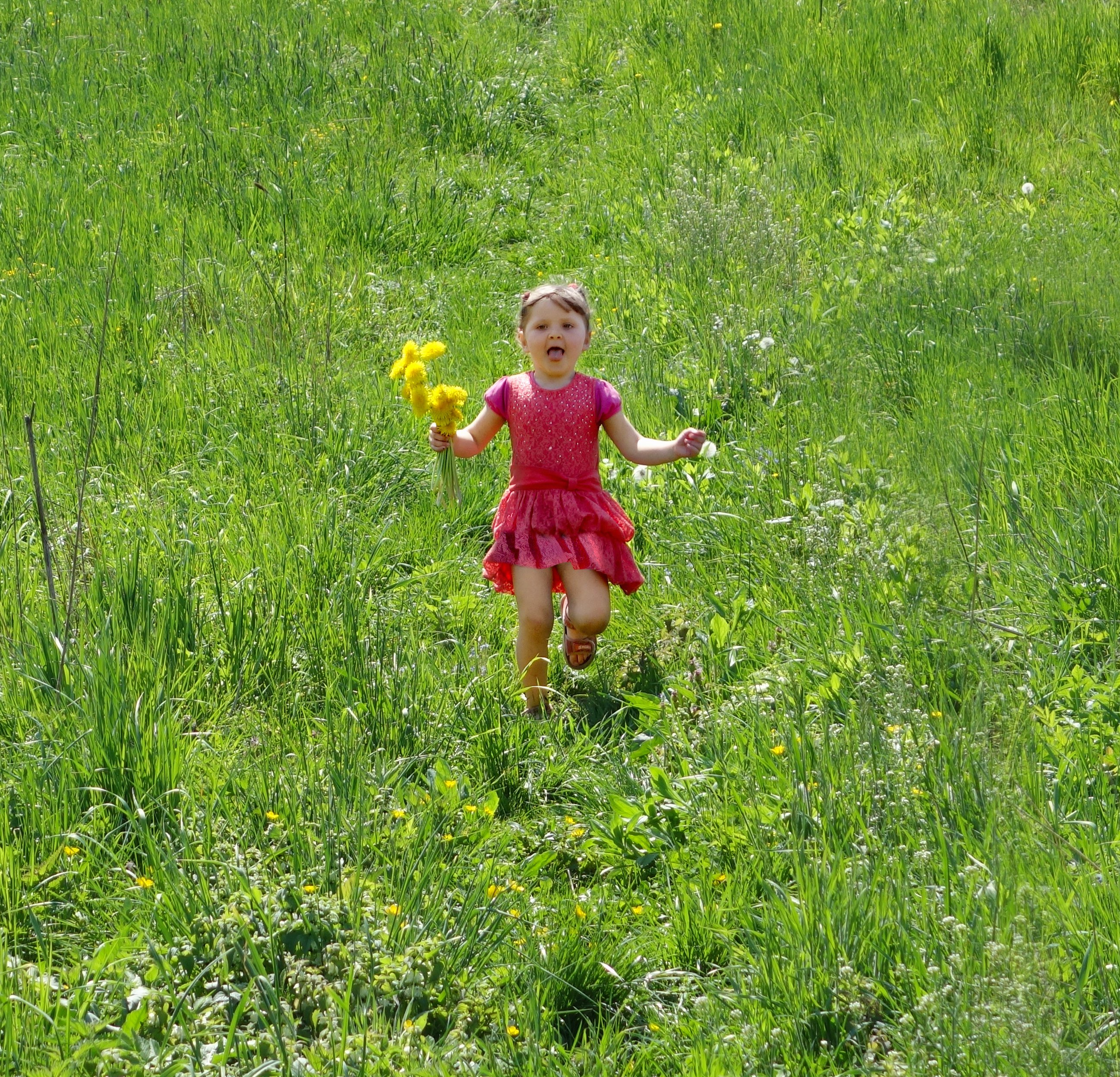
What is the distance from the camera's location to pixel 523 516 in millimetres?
3791

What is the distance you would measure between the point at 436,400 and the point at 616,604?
0.94 metres

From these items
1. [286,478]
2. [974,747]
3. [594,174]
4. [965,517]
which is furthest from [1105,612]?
[594,174]

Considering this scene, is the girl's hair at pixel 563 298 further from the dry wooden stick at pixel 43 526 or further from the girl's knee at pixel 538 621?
the dry wooden stick at pixel 43 526

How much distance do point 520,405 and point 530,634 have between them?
2.37 feet

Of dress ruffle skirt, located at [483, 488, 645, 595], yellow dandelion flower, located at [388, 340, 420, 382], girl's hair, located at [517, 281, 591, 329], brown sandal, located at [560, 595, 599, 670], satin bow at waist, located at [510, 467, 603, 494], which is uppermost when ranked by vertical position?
girl's hair, located at [517, 281, 591, 329]

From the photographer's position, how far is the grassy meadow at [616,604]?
2229mm

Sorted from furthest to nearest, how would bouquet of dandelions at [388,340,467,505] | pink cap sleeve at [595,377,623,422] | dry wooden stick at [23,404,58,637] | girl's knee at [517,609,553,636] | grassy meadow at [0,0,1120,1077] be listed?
pink cap sleeve at [595,377,623,422], girl's knee at [517,609,553,636], bouquet of dandelions at [388,340,467,505], dry wooden stick at [23,404,58,637], grassy meadow at [0,0,1120,1077]

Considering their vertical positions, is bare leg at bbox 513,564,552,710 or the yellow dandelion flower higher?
the yellow dandelion flower

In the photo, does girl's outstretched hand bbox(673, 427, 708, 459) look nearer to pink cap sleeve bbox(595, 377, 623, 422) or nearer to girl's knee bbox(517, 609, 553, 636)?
pink cap sleeve bbox(595, 377, 623, 422)

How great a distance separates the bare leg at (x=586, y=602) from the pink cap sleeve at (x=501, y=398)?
54 centimetres

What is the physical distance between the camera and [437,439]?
146 inches

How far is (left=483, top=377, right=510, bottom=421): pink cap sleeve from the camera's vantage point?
12.6ft

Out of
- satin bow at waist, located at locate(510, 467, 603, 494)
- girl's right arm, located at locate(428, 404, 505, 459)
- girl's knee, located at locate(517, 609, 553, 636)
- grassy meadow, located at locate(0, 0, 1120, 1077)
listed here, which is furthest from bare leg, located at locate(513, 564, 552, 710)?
girl's right arm, located at locate(428, 404, 505, 459)

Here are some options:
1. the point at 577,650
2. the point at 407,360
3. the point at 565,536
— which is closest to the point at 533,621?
the point at 577,650
